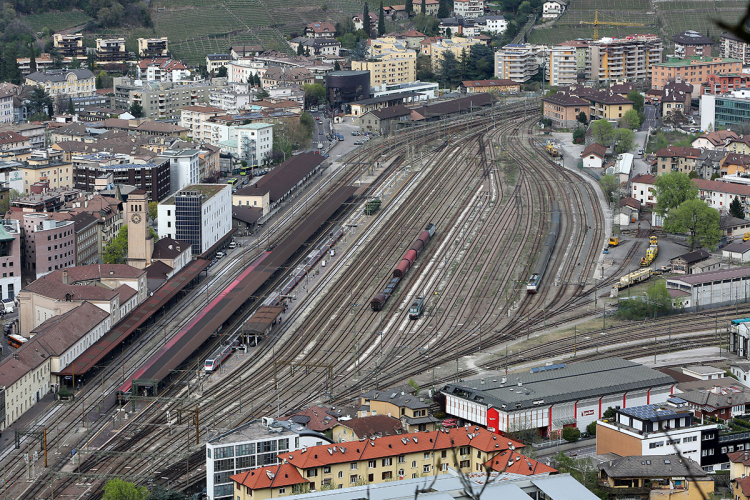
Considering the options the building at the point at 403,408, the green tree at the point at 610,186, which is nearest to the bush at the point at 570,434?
the building at the point at 403,408

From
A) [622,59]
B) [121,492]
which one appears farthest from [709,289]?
[622,59]

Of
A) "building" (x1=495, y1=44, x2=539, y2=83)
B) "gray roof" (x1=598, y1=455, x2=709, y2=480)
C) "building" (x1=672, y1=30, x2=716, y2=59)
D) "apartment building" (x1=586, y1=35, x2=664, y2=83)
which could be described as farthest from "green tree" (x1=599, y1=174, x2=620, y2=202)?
"building" (x1=672, y1=30, x2=716, y2=59)

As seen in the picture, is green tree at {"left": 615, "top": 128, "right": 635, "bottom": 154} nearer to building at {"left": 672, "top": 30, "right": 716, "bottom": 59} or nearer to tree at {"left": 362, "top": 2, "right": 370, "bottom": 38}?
building at {"left": 672, "top": 30, "right": 716, "bottom": 59}

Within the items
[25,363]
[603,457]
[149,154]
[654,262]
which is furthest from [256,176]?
[603,457]

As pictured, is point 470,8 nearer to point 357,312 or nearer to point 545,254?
point 545,254

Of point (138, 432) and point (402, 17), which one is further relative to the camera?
point (402, 17)

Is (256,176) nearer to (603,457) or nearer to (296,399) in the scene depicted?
(296,399)
